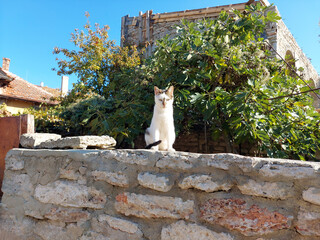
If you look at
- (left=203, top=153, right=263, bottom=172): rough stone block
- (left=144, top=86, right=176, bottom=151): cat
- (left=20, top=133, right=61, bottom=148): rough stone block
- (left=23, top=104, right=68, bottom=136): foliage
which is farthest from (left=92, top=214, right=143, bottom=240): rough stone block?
(left=23, top=104, right=68, bottom=136): foliage

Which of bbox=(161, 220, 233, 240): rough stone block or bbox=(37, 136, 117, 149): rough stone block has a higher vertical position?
bbox=(37, 136, 117, 149): rough stone block

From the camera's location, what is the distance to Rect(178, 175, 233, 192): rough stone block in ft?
4.62

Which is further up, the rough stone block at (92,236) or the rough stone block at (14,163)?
the rough stone block at (14,163)

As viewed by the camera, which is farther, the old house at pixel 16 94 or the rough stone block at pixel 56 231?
the old house at pixel 16 94

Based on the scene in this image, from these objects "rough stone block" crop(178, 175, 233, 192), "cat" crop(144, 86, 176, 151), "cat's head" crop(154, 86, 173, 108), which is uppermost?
"cat's head" crop(154, 86, 173, 108)

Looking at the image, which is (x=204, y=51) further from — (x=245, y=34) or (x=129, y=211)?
(x=129, y=211)

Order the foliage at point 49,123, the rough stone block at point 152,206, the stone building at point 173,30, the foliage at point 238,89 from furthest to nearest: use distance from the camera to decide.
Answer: the stone building at point 173,30
the foliage at point 49,123
the foliage at point 238,89
the rough stone block at point 152,206

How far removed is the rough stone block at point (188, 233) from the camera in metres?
1.36

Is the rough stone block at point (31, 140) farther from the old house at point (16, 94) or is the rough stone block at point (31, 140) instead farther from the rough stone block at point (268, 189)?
the old house at point (16, 94)

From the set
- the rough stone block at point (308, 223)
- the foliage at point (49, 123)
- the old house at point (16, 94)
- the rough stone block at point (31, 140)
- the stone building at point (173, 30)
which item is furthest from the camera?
the old house at point (16, 94)

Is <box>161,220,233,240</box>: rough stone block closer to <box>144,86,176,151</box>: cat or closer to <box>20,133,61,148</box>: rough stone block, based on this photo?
<box>144,86,176,151</box>: cat

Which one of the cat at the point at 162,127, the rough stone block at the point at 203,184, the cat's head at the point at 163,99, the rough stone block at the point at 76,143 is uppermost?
the cat's head at the point at 163,99

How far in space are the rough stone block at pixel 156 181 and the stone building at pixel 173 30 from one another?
6.25 m

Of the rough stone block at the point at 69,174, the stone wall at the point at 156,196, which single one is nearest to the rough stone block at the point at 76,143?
the stone wall at the point at 156,196
